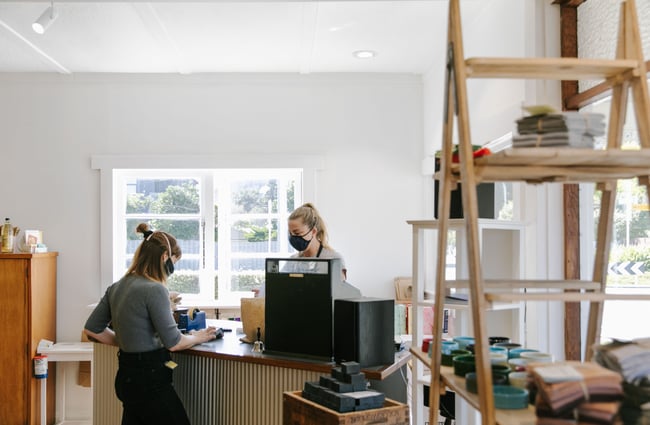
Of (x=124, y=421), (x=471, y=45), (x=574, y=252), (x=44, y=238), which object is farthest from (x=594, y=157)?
(x=44, y=238)

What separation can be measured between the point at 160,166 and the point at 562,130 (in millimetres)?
4730

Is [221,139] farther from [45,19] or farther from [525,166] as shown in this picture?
[525,166]

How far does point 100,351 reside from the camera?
4027mm

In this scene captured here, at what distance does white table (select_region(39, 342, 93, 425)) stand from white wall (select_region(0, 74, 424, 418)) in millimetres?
195

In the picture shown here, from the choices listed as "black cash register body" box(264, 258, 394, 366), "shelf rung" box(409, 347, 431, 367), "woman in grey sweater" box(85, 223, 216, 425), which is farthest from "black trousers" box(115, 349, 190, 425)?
"shelf rung" box(409, 347, 431, 367)

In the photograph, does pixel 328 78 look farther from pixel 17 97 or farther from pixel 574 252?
pixel 574 252

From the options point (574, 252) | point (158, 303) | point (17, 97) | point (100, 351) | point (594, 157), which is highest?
point (17, 97)

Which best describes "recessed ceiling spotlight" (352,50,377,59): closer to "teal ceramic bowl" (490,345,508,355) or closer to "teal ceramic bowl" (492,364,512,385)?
"teal ceramic bowl" (490,345,508,355)

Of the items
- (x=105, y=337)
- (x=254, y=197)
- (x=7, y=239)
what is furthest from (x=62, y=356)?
(x=105, y=337)

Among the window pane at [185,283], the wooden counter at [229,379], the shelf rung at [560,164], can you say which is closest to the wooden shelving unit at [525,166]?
the shelf rung at [560,164]

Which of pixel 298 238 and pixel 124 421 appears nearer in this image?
pixel 124 421

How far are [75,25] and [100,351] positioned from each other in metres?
2.04

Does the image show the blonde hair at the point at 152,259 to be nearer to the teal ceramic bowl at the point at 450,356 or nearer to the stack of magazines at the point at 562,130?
the teal ceramic bowl at the point at 450,356

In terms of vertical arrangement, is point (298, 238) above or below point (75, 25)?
below
